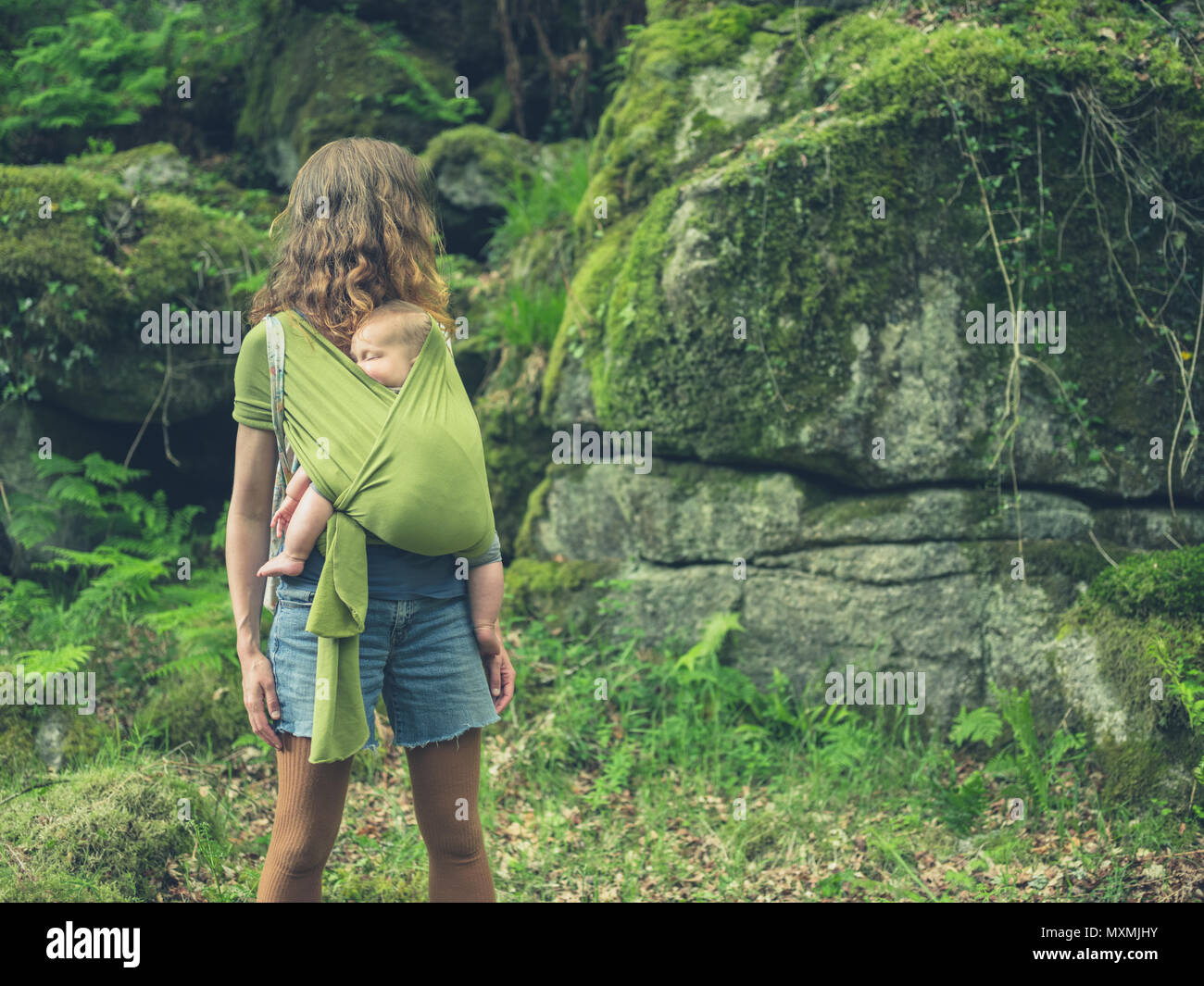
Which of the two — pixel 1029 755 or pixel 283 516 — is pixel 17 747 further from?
pixel 1029 755

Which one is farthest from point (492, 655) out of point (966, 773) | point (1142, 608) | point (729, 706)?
point (1142, 608)

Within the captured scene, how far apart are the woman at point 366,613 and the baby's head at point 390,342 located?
5cm

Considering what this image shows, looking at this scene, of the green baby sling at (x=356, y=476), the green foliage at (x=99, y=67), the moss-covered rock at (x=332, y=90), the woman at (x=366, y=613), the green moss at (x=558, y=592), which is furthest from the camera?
the moss-covered rock at (x=332, y=90)

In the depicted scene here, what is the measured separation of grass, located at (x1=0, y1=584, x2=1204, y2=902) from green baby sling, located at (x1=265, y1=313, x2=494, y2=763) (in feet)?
6.77

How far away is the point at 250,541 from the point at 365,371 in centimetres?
58

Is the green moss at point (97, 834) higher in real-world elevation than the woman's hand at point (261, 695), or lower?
lower

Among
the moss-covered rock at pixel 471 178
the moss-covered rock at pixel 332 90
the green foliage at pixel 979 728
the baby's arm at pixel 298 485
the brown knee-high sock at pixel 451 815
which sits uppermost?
the moss-covered rock at pixel 332 90

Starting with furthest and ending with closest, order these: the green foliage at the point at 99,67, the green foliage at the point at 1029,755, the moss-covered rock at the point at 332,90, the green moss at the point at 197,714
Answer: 1. the moss-covered rock at the point at 332,90
2. the green foliage at the point at 99,67
3. the green moss at the point at 197,714
4. the green foliage at the point at 1029,755

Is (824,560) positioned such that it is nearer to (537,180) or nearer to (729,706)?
(729,706)

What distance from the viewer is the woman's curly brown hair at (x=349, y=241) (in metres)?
2.64

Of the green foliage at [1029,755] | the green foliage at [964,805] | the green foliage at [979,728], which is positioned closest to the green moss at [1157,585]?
the green foliage at [1029,755]

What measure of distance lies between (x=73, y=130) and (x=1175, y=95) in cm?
764

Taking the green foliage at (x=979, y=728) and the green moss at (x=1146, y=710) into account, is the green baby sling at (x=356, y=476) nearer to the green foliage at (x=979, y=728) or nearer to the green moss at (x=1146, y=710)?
the green foliage at (x=979, y=728)

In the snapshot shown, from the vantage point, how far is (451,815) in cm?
269
